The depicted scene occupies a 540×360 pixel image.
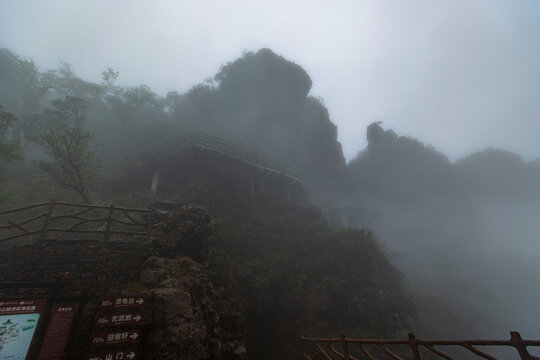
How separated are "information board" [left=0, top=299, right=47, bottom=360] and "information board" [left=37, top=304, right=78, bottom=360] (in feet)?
0.80

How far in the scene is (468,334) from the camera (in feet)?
61.2

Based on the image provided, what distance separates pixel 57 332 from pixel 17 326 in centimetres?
66

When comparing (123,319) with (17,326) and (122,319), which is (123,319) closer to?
(122,319)

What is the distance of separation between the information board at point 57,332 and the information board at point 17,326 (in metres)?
0.24

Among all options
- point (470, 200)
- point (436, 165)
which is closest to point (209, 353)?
point (436, 165)

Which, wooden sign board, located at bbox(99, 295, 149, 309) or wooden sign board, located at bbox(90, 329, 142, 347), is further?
wooden sign board, located at bbox(99, 295, 149, 309)

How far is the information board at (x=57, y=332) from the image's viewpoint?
4.96 metres

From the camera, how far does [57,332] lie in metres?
5.15

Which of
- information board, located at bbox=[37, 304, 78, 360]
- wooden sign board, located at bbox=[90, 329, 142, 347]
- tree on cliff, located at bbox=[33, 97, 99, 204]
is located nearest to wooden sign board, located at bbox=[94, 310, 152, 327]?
wooden sign board, located at bbox=[90, 329, 142, 347]

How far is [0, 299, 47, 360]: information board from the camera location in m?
4.61

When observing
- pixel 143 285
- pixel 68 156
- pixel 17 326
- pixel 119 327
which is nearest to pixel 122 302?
pixel 119 327

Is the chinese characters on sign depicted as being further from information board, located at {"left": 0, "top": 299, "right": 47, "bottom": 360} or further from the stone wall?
information board, located at {"left": 0, "top": 299, "right": 47, "bottom": 360}

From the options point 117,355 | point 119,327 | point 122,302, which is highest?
point 122,302

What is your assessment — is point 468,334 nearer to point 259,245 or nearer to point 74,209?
point 259,245
